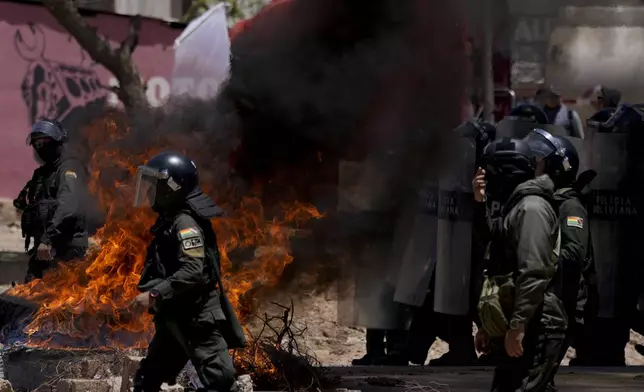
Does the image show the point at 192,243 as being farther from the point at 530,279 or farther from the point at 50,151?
the point at 50,151

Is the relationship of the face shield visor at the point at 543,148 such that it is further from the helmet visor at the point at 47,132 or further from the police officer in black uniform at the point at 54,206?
the helmet visor at the point at 47,132

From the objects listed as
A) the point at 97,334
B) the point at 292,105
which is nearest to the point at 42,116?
the point at 292,105

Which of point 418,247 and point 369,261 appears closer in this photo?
point 418,247

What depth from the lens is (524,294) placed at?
5547 millimetres

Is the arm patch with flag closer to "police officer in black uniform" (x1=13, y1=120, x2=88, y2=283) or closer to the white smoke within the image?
"police officer in black uniform" (x1=13, y1=120, x2=88, y2=283)

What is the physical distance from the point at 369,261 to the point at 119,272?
8.74 feet

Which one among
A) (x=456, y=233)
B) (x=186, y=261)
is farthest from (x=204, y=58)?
(x=186, y=261)

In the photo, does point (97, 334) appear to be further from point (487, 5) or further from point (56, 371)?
point (487, 5)

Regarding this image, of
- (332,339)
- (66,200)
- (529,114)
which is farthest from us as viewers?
(332,339)

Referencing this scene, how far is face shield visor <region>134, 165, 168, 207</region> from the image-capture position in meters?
6.24

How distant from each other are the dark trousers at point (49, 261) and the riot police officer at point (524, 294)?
381 cm

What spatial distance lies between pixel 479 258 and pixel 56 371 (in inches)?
134

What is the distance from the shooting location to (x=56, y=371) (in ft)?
23.0

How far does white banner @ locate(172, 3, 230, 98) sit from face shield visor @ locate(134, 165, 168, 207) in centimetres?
256
